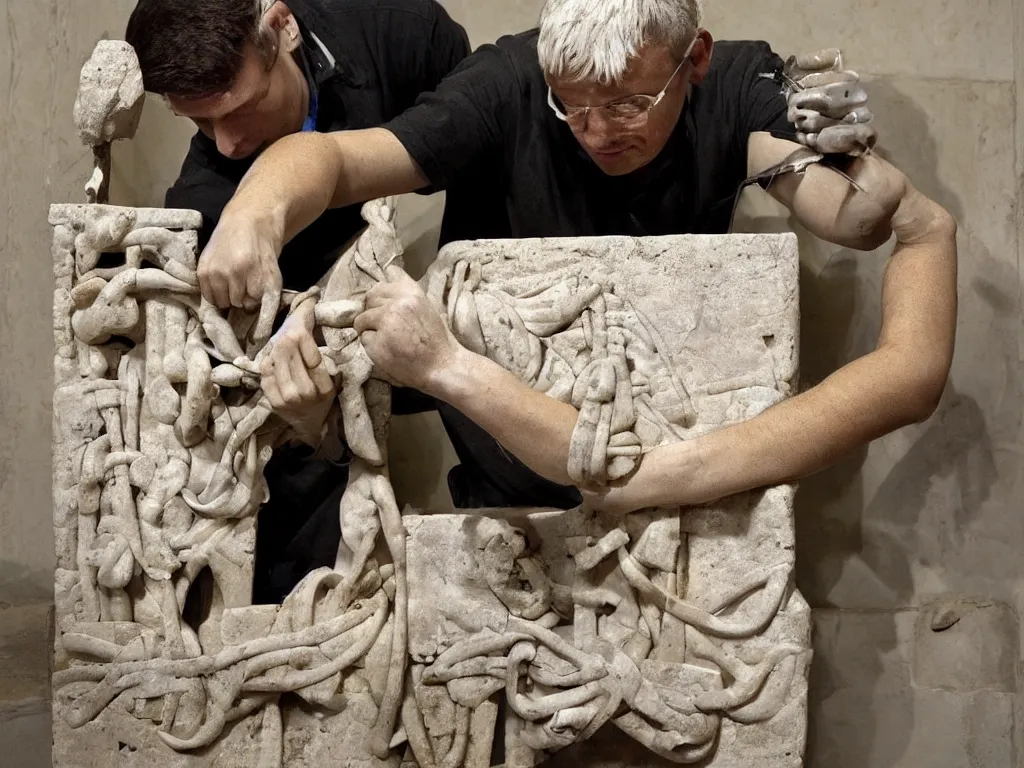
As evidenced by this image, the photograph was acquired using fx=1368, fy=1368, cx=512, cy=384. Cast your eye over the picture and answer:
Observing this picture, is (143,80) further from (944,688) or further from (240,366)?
(944,688)

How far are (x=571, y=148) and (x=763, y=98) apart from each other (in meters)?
0.37

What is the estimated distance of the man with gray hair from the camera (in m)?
2.22

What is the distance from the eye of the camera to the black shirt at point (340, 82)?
2.76 metres

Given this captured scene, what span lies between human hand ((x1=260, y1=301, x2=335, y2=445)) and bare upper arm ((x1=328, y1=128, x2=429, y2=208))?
0.28 meters

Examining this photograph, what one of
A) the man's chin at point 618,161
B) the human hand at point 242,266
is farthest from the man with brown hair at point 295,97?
the man's chin at point 618,161

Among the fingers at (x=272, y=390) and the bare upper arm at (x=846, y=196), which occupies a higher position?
the bare upper arm at (x=846, y=196)

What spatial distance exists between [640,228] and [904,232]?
501 millimetres

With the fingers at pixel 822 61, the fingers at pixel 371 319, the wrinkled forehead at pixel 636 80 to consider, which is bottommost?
the fingers at pixel 371 319

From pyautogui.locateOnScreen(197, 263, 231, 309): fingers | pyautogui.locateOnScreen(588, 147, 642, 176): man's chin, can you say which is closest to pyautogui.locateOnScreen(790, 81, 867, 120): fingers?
pyautogui.locateOnScreen(588, 147, 642, 176): man's chin

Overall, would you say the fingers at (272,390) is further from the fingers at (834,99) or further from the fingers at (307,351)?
the fingers at (834,99)

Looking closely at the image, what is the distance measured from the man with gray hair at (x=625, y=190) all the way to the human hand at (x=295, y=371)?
2 cm

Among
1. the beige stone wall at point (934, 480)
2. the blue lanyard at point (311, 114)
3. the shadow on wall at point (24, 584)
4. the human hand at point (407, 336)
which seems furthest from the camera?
the shadow on wall at point (24, 584)

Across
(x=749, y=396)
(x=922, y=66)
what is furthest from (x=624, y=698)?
(x=922, y=66)

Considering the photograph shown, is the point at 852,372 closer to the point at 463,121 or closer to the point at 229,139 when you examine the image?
the point at 463,121
